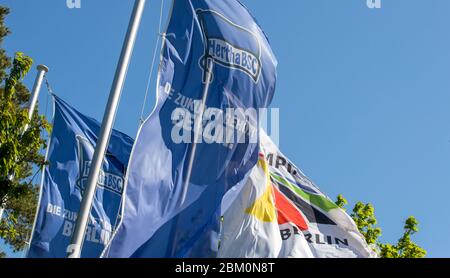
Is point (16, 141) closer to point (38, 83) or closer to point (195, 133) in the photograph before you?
point (195, 133)

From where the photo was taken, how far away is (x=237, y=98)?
36.6ft

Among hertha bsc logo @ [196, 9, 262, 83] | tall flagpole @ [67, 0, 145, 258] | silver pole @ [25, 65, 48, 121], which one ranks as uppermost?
silver pole @ [25, 65, 48, 121]

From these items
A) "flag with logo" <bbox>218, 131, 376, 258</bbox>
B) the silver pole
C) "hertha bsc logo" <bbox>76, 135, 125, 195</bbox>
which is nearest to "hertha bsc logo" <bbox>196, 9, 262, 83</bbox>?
"flag with logo" <bbox>218, 131, 376, 258</bbox>

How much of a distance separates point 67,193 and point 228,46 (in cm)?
504

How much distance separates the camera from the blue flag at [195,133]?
9109mm

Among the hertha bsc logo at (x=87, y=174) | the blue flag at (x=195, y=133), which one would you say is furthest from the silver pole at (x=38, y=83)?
the blue flag at (x=195, y=133)

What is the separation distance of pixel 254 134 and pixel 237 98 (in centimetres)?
70

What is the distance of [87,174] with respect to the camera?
1405 centimetres

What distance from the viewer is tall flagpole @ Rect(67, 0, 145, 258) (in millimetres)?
8578

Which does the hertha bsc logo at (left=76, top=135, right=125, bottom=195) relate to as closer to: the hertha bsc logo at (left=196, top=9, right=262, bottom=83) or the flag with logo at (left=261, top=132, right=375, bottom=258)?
the flag with logo at (left=261, top=132, right=375, bottom=258)
